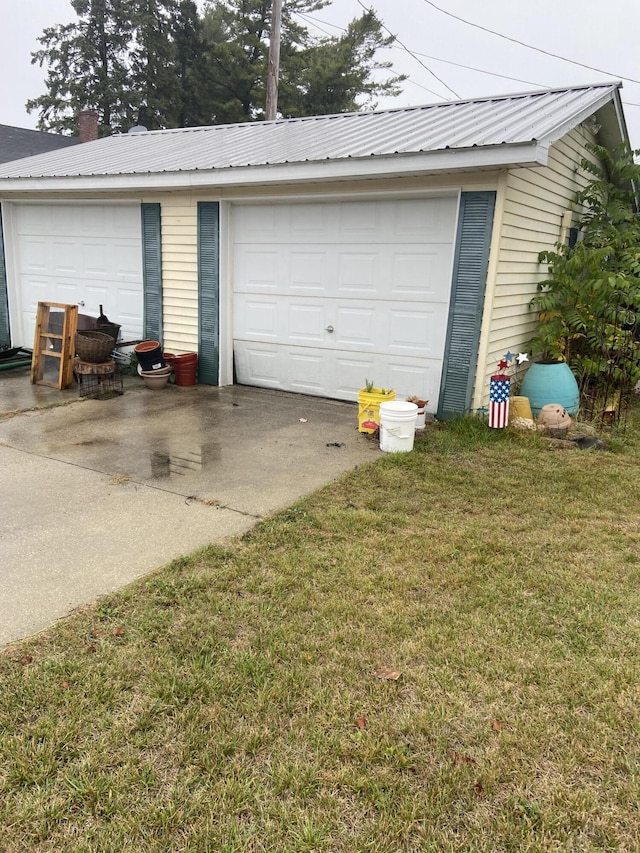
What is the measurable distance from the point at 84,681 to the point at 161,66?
30680mm

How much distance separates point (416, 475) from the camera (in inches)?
193

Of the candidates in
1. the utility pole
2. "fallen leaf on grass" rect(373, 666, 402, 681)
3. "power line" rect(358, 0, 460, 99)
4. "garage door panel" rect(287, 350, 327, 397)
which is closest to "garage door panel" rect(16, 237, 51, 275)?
"garage door panel" rect(287, 350, 327, 397)

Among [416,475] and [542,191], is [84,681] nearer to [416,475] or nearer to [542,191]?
[416,475]

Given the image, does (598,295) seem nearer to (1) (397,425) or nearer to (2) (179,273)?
(1) (397,425)

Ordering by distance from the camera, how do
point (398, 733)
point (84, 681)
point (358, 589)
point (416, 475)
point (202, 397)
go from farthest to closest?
point (202, 397), point (416, 475), point (358, 589), point (84, 681), point (398, 733)

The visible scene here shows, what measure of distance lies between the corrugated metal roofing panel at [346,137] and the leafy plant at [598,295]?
51.0 inches

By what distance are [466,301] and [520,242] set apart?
103cm

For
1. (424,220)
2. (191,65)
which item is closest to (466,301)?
(424,220)

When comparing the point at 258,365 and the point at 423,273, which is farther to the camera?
the point at 258,365

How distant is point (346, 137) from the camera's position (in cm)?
716

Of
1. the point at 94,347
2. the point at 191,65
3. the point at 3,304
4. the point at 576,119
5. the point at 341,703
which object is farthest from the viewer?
the point at 191,65

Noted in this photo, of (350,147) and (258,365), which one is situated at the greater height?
(350,147)

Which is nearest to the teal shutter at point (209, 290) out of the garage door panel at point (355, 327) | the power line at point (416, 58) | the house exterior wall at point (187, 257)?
the house exterior wall at point (187, 257)

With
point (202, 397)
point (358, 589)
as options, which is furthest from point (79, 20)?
point (358, 589)
